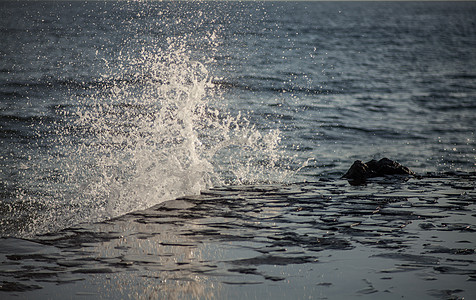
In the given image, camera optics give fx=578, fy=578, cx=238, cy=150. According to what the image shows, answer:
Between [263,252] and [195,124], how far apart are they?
374 inches

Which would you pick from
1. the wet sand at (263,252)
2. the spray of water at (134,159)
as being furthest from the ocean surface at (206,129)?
the wet sand at (263,252)

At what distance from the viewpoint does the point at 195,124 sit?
15.3 metres

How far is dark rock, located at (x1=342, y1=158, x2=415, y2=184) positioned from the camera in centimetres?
1044

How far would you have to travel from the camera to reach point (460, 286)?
5.15 metres

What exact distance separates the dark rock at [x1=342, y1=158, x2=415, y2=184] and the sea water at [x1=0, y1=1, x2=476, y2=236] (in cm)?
50

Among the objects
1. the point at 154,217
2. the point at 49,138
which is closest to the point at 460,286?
the point at 154,217

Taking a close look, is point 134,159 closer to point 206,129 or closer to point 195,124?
point 206,129

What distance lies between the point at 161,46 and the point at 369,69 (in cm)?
1869

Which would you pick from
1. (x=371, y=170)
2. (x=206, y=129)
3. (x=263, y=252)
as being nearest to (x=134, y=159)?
(x=371, y=170)

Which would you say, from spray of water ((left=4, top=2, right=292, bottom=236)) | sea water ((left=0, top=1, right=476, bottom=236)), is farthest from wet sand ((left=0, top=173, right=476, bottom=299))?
sea water ((left=0, top=1, right=476, bottom=236))

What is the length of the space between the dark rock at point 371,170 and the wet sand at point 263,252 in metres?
1.50

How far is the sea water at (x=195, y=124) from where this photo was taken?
9352 mm

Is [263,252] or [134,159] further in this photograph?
[134,159]

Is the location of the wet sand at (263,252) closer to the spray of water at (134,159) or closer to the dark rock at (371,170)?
the spray of water at (134,159)
